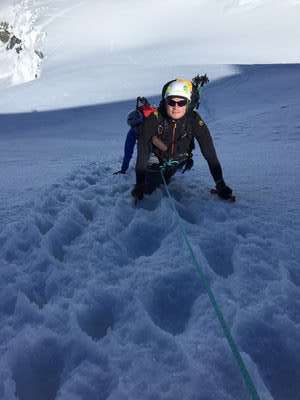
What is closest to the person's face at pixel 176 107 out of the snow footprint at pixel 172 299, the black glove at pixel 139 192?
the black glove at pixel 139 192

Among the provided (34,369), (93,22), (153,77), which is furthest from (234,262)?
(93,22)

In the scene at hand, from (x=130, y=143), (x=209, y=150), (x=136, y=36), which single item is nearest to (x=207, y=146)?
(x=209, y=150)

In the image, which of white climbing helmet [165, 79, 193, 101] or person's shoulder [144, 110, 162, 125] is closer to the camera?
white climbing helmet [165, 79, 193, 101]

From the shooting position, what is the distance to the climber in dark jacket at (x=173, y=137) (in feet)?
14.1

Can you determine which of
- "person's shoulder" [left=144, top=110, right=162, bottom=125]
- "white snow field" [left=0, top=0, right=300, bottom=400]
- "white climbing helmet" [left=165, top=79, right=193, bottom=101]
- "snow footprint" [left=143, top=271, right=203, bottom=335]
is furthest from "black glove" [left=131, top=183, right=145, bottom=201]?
"snow footprint" [left=143, top=271, right=203, bottom=335]

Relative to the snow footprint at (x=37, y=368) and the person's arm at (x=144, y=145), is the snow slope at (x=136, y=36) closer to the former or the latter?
the person's arm at (x=144, y=145)

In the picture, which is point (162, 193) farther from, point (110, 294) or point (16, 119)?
point (16, 119)

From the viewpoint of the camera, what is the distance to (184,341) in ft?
7.60

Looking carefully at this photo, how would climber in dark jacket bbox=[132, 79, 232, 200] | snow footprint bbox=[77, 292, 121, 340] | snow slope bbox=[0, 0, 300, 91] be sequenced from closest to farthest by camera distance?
snow footprint bbox=[77, 292, 121, 340], climber in dark jacket bbox=[132, 79, 232, 200], snow slope bbox=[0, 0, 300, 91]

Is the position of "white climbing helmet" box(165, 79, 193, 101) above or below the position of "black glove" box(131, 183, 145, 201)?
above

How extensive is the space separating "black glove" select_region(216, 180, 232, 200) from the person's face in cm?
79

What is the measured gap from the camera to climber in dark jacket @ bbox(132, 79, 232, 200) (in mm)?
4301

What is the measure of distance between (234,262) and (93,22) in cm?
7112

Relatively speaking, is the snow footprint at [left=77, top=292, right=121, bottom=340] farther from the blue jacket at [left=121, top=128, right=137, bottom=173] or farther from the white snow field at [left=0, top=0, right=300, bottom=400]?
the blue jacket at [left=121, top=128, right=137, bottom=173]
